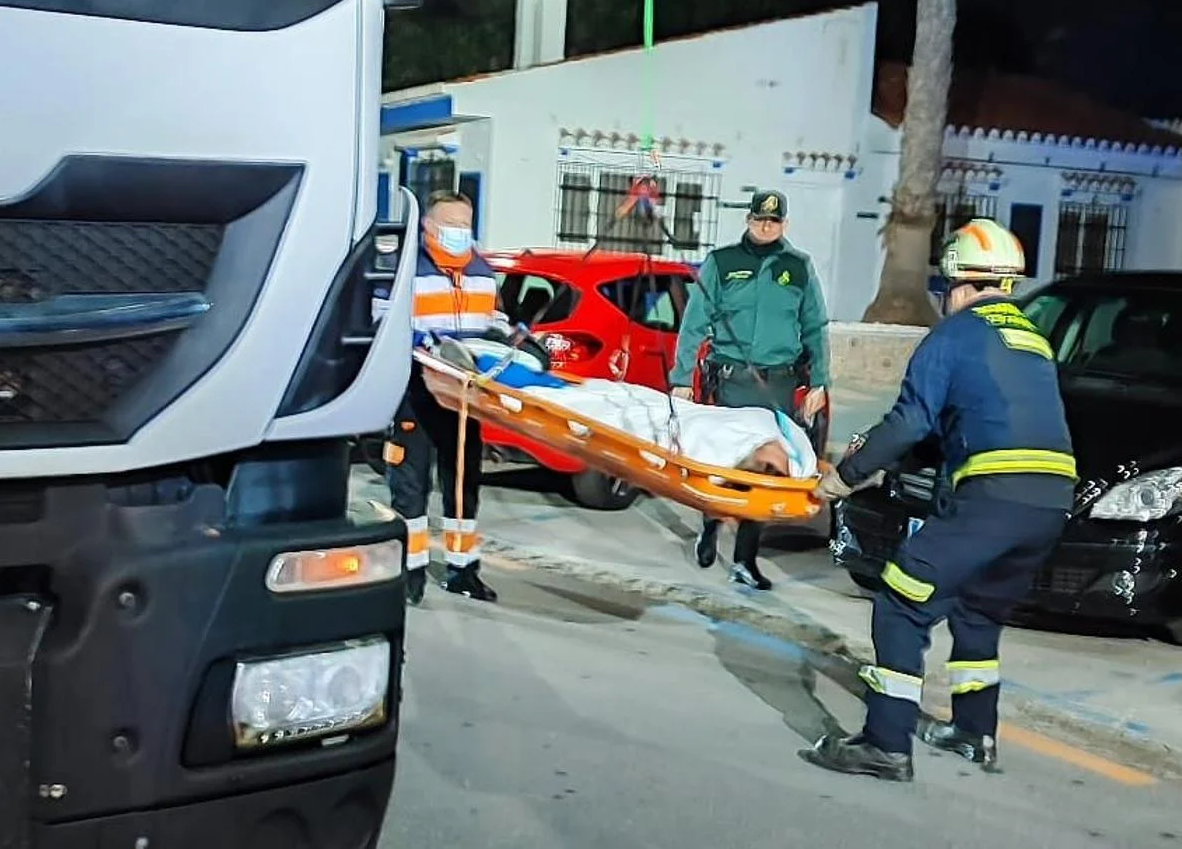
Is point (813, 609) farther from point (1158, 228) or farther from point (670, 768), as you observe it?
point (1158, 228)

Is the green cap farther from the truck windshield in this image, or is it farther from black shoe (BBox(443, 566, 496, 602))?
black shoe (BBox(443, 566, 496, 602))

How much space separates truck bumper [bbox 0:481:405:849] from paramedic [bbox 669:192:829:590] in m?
4.93

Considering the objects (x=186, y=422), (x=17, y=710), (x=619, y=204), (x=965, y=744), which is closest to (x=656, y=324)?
(x=965, y=744)

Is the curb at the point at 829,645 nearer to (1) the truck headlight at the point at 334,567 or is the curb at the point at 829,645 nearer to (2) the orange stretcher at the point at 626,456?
→ (2) the orange stretcher at the point at 626,456

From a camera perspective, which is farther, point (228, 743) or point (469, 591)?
point (469, 591)

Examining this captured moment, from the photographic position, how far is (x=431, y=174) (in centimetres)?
1962

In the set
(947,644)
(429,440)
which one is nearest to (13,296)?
(429,440)

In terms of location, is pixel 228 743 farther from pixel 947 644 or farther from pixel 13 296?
pixel 947 644

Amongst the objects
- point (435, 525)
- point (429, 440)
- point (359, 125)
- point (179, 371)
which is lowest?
point (435, 525)

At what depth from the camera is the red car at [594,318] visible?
9680 millimetres

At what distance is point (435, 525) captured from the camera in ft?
30.4

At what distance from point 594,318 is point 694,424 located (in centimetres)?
381

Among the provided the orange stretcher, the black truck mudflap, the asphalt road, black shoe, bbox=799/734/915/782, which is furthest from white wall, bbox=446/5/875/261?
the black truck mudflap

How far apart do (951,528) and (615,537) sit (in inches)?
167
